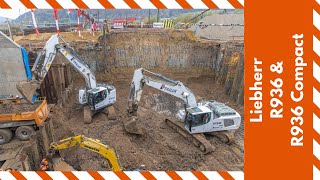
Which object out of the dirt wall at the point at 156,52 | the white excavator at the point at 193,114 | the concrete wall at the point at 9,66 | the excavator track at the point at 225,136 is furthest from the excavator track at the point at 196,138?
the concrete wall at the point at 9,66

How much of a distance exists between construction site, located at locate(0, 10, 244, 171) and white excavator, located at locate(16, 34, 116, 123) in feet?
0.17

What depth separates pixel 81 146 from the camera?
24.6ft

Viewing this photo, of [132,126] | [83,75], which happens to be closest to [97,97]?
[83,75]

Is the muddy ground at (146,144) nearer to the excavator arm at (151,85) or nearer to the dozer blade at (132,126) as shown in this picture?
the dozer blade at (132,126)

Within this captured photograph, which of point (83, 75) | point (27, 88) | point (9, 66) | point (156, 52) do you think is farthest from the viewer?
point (156, 52)

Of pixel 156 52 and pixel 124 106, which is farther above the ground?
pixel 156 52

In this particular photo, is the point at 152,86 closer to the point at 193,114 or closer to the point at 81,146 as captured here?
the point at 193,114

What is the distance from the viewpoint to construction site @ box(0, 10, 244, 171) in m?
10.0

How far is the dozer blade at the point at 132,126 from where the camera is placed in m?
12.3

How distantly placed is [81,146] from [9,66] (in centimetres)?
969

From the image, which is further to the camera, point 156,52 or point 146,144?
point 156,52

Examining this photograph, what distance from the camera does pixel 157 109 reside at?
17.9 metres

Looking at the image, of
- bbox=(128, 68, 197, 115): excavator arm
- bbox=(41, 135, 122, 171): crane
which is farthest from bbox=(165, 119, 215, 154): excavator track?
bbox=(41, 135, 122, 171): crane

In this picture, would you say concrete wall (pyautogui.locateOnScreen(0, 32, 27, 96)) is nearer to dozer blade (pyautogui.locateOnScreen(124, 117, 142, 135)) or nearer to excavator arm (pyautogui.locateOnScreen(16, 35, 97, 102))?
excavator arm (pyautogui.locateOnScreen(16, 35, 97, 102))
